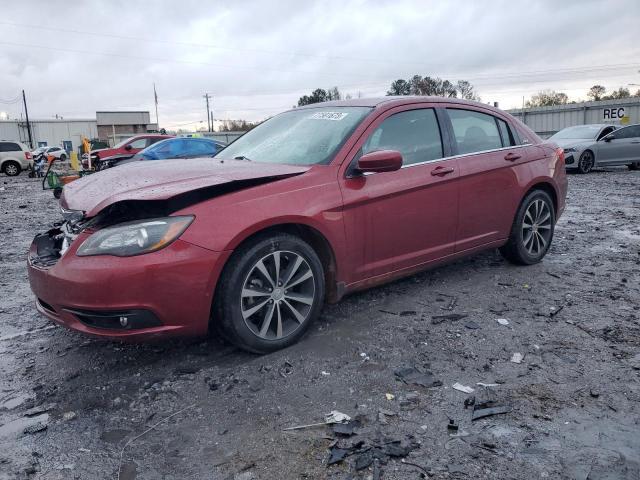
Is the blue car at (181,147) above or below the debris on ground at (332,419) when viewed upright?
above

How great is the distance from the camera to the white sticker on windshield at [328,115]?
4.30 meters

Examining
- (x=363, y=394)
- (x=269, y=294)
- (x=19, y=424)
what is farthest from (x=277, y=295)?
(x=19, y=424)

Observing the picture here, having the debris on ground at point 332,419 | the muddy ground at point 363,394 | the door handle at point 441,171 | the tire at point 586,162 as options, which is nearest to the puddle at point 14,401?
the muddy ground at point 363,394

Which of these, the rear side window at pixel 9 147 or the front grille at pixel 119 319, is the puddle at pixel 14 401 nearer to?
the front grille at pixel 119 319

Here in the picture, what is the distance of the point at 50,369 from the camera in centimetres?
347

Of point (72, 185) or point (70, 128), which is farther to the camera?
point (70, 128)

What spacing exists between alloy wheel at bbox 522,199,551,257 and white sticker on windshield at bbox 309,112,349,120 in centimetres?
219

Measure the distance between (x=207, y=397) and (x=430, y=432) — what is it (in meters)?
1.25

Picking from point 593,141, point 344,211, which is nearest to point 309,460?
point 344,211

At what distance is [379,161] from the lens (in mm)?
3676

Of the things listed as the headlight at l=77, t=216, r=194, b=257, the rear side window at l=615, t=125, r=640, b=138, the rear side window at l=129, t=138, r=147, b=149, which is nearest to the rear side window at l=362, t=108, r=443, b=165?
the headlight at l=77, t=216, r=194, b=257

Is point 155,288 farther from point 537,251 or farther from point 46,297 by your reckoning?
point 537,251

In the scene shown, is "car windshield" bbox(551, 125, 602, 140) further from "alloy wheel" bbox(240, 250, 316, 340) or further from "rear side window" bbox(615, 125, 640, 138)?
"alloy wheel" bbox(240, 250, 316, 340)

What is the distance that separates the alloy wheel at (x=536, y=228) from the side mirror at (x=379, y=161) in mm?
2168
